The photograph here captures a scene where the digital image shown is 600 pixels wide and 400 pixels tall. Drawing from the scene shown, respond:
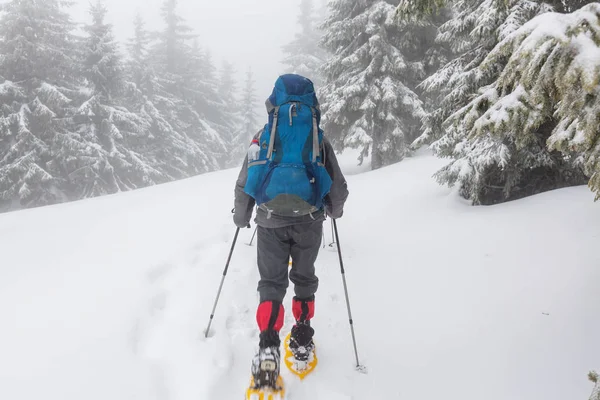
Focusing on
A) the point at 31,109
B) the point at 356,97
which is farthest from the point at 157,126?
the point at 356,97

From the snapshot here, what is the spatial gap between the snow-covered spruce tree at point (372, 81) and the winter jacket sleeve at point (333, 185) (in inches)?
417

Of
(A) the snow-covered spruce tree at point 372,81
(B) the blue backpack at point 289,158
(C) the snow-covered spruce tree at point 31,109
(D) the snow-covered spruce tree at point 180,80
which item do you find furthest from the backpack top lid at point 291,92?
(D) the snow-covered spruce tree at point 180,80

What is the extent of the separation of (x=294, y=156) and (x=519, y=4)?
4.73 metres

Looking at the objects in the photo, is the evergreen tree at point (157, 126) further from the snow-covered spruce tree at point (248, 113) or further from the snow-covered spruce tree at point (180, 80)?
the snow-covered spruce tree at point (248, 113)

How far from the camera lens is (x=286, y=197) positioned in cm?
293

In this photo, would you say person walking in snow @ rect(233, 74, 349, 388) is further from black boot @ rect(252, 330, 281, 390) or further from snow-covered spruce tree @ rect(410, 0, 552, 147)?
snow-covered spruce tree @ rect(410, 0, 552, 147)

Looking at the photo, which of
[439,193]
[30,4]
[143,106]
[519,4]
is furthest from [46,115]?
[519,4]

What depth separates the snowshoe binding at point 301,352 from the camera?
10.7ft

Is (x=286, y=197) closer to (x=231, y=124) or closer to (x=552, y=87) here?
(x=552, y=87)

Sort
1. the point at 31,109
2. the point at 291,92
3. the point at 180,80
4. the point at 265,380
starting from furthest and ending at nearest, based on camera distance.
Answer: the point at 180,80
the point at 31,109
the point at 291,92
the point at 265,380

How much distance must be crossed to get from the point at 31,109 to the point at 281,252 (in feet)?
66.5

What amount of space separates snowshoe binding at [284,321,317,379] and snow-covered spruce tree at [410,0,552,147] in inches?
151

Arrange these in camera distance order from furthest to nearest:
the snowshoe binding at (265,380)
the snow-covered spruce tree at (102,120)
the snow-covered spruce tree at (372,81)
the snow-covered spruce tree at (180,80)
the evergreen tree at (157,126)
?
the snow-covered spruce tree at (180,80), the evergreen tree at (157,126), the snow-covered spruce tree at (102,120), the snow-covered spruce tree at (372,81), the snowshoe binding at (265,380)

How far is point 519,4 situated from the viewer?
5125mm
